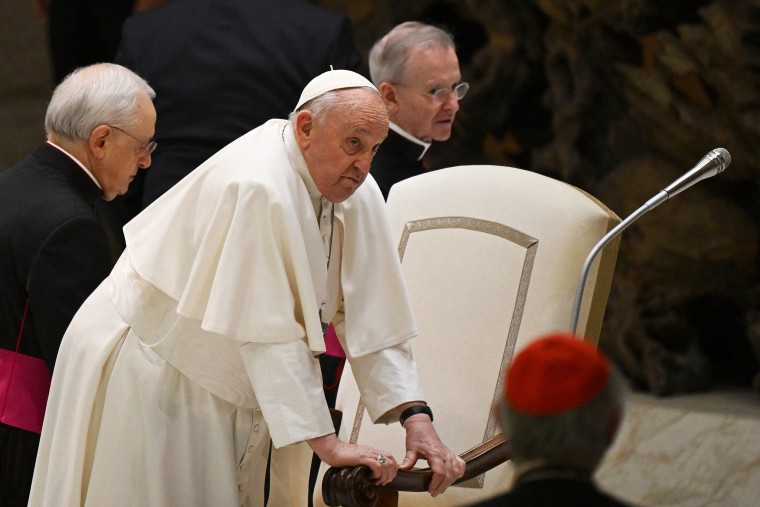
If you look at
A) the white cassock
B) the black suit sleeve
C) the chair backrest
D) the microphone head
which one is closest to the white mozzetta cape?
the white cassock

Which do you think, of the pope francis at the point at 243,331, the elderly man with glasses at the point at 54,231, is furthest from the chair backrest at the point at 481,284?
the elderly man with glasses at the point at 54,231

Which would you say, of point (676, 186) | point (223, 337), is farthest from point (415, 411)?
point (676, 186)

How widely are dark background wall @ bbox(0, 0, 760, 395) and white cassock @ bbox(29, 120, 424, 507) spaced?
3040mm

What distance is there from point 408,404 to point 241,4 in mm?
2024

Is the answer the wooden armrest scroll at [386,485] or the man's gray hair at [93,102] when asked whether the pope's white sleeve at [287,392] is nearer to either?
the wooden armrest scroll at [386,485]

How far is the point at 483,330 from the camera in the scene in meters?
3.46

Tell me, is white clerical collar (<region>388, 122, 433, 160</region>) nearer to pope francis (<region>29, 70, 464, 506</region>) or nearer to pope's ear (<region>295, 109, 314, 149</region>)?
pope francis (<region>29, 70, 464, 506</region>)

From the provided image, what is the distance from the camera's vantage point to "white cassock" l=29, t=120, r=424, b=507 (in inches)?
111

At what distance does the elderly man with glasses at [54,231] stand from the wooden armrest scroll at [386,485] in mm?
897

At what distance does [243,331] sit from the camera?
279cm

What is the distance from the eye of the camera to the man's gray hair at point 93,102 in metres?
3.31

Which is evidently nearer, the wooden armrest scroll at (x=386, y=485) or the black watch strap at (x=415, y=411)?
the wooden armrest scroll at (x=386, y=485)

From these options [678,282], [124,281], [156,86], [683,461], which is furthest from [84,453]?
[678,282]

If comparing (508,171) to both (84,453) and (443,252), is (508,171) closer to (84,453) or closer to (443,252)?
(443,252)
